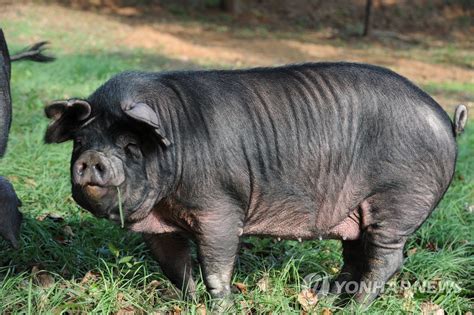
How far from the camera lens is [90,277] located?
4.12 meters

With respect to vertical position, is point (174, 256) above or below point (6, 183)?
below

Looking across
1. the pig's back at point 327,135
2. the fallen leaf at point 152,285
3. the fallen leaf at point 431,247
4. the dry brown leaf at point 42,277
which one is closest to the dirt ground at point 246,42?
the fallen leaf at point 431,247

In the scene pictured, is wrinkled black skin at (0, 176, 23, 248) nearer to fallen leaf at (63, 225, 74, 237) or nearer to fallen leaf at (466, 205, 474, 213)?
fallen leaf at (63, 225, 74, 237)

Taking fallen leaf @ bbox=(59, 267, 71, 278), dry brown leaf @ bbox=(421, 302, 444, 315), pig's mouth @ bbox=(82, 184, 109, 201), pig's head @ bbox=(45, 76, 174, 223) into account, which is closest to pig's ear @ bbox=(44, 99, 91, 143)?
pig's head @ bbox=(45, 76, 174, 223)

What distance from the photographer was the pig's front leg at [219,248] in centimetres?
350

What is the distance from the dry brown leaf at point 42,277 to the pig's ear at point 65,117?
891mm

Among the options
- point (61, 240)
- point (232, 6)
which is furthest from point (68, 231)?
point (232, 6)

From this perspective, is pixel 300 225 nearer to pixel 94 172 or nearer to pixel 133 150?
pixel 133 150

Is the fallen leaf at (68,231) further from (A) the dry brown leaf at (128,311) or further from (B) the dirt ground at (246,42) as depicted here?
(B) the dirt ground at (246,42)

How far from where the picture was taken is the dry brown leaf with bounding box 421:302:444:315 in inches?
160

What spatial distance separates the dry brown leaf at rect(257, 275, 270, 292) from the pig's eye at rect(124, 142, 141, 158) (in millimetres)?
1117

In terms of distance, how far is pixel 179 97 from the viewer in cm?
358

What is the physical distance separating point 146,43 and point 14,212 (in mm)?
12491

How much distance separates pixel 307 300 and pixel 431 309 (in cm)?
71
